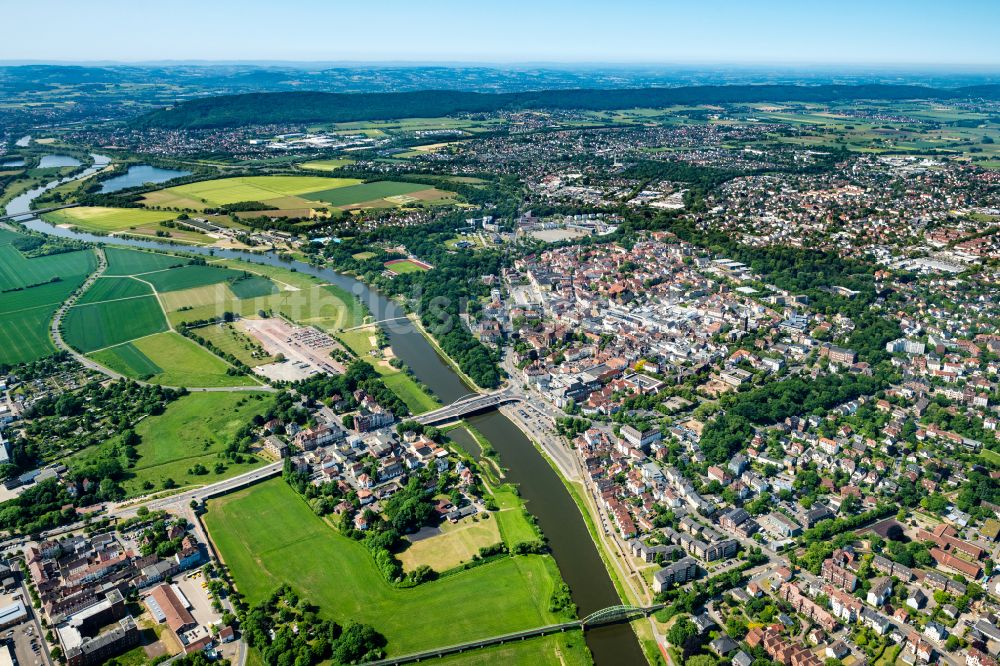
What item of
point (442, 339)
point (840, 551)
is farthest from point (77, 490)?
point (840, 551)

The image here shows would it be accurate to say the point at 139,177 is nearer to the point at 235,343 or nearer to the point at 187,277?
the point at 187,277

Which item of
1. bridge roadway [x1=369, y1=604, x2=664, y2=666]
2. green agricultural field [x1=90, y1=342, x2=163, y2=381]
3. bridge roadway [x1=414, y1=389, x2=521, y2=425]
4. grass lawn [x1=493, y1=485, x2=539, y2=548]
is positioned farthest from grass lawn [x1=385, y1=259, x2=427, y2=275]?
bridge roadway [x1=369, y1=604, x2=664, y2=666]

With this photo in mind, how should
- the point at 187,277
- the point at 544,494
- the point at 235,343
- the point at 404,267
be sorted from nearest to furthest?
the point at 544,494, the point at 235,343, the point at 187,277, the point at 404,267

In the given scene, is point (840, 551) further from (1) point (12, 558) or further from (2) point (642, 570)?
(1) point (12, 558)

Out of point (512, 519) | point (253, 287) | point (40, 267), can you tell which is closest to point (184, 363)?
point (253, 287)

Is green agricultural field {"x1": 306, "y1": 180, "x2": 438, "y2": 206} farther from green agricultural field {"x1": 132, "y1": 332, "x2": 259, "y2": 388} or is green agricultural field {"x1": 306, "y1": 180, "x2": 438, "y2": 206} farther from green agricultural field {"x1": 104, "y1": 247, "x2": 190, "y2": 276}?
green agricultural field {"x1": 132, "y1": 332, "x2": 259, "y2": 388}

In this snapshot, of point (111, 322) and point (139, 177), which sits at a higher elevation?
point (139, 177)
